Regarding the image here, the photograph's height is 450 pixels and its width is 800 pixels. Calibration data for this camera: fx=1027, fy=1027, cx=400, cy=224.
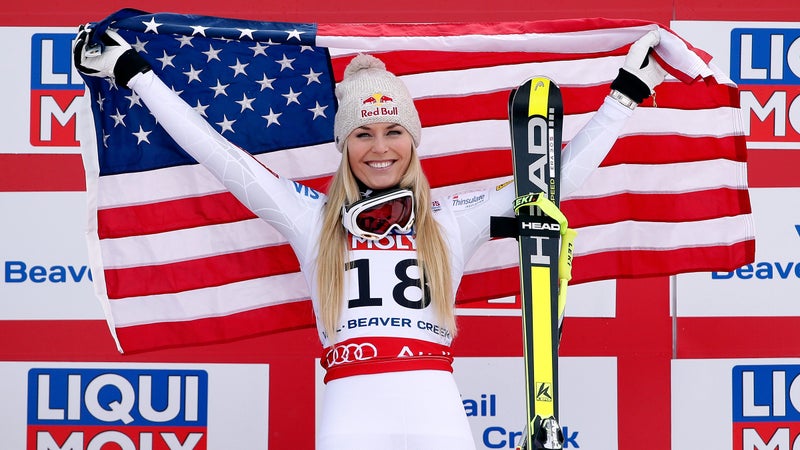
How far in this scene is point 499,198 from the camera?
117 inches

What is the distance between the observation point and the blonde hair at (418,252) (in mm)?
2795

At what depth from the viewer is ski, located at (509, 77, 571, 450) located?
274cm

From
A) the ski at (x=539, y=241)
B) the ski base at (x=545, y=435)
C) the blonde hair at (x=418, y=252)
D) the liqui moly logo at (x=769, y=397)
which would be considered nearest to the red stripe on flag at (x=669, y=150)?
the ski at (x=539, y=241)

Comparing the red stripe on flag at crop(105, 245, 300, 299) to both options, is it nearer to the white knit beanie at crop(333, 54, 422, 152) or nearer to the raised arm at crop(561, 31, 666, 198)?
the white knit beanie at crop(333, 54, 422, 152)

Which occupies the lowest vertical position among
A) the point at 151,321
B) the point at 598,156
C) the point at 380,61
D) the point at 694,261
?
the point at 151,321

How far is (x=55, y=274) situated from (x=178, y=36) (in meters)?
1.17

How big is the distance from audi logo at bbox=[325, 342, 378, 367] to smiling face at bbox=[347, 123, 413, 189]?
0.46 m

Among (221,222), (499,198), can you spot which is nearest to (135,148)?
(221,222)

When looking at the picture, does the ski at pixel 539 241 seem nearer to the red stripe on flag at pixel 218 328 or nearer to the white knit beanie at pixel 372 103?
the white knit beanie at pixel 372 103

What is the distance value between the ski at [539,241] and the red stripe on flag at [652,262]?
57 centimetres

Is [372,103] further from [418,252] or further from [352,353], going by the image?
[352,353]

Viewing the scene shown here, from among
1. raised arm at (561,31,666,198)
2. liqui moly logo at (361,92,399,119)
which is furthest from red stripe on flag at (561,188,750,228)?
liqui moly logo at (361,92,399,119)

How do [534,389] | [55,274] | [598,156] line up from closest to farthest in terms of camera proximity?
[534,389]
[598,156]
[55,274]

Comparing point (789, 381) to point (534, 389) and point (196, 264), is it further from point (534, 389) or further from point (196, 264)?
point (196, 264)
